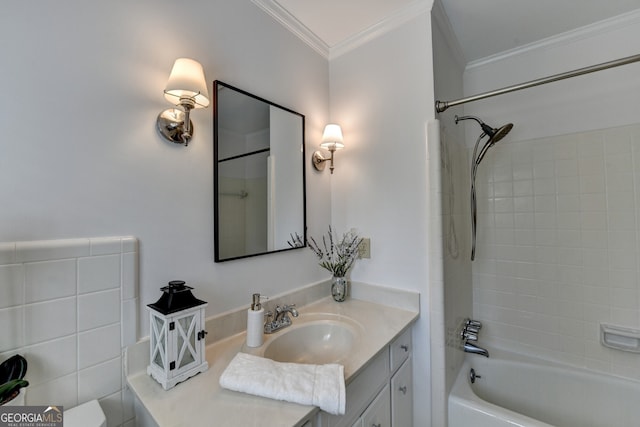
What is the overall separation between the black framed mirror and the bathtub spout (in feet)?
4.15

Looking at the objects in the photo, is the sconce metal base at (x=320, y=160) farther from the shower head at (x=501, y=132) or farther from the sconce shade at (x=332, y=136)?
the shower head at (x=501, y=132)

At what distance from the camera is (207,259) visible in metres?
1.06

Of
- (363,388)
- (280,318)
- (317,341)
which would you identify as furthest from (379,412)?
(280,318)

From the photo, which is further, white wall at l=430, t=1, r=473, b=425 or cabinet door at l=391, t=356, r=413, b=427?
white wall at l=430, t=1, r=473, b=425

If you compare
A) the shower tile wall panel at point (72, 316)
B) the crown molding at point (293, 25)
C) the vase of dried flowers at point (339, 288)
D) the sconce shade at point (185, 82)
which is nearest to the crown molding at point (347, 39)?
the crown molding at point (293, 25)

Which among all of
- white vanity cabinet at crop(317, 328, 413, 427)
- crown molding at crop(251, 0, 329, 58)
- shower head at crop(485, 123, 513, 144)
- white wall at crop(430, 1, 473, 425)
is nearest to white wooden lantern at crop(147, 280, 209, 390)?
white vanity cabinet at crop(317, 328, 413, 427)

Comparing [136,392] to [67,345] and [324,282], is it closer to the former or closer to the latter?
[67,345]

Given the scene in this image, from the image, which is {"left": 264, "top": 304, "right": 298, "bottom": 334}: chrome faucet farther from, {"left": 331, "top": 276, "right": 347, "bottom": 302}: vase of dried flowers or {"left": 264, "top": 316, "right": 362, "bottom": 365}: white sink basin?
{"left": 331, "top": 276, "right": 347, "bottom": 302}: vase of dried flowers

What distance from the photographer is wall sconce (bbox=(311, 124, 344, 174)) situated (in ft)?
4.97

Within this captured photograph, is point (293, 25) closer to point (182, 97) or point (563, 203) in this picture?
point (182, 97)

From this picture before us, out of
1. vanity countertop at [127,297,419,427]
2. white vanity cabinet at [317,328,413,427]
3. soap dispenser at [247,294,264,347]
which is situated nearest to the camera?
vanity countertop at [127,297,419,427]

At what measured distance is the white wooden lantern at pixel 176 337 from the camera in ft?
2.56

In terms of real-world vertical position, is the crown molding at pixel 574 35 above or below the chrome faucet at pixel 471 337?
above

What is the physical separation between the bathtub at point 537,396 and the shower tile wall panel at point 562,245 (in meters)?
0.12
